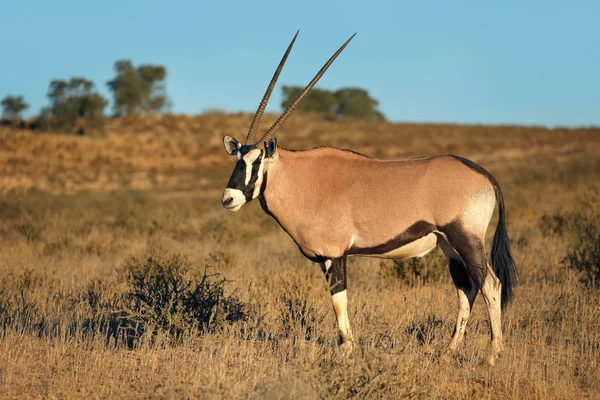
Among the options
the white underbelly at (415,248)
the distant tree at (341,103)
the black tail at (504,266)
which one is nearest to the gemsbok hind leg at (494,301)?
the black tail at (504,266)

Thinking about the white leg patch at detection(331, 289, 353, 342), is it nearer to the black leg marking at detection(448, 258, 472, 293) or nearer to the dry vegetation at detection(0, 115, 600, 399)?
the dry vegetation at detection(0, 115, 600, 399)

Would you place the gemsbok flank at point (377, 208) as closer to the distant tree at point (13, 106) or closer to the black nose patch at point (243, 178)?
the black nose patch at point (243, 178)

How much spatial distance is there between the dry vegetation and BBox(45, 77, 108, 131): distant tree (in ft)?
143

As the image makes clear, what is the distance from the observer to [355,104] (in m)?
95.8

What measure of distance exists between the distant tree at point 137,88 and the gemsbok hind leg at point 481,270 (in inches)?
2868

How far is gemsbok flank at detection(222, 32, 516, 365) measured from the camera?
20.7 ft

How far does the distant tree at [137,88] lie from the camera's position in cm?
7625

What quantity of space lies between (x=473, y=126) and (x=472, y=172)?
6169 centimetres

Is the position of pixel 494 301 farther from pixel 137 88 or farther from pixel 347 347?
pixel 137 88

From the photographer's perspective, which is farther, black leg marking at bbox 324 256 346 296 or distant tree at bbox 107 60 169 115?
distant tree at bbox 107 60 169 115

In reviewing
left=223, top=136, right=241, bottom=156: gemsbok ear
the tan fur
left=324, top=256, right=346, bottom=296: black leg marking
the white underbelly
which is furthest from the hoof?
left=223, top=136, right=241, bottom=156: gemsbok ear

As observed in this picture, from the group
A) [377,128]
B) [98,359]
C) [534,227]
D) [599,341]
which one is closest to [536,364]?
[599,341]

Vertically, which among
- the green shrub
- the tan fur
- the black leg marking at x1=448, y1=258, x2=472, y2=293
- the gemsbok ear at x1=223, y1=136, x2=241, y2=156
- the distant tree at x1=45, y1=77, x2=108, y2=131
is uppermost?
the distant tree at x1=45, y1=77, x2=108, y2=131

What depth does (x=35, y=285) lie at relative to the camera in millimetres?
9383
